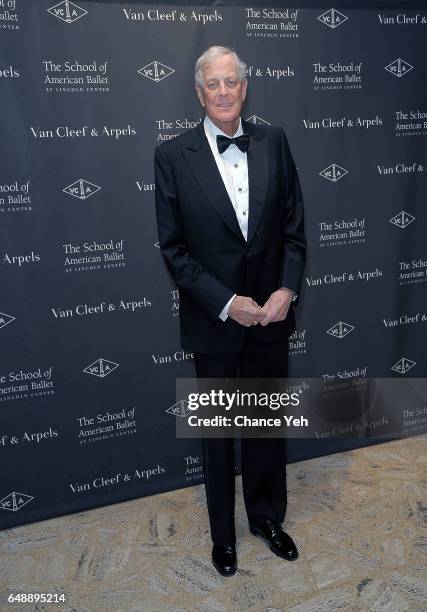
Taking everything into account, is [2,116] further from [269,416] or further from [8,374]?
[269,416]

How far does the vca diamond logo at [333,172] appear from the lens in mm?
3299

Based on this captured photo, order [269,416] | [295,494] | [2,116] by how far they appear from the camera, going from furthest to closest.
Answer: [295,494] < [269,416] < [2,116]

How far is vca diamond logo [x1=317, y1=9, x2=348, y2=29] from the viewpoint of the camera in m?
3.09

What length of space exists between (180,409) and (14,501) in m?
1.07

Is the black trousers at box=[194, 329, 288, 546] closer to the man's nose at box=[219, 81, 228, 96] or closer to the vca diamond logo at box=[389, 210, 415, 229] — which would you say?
the man's nose at box=[219, 81, 228, 96]

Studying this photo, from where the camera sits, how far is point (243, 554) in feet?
9.16

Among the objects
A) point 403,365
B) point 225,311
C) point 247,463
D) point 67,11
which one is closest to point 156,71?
point 67,11

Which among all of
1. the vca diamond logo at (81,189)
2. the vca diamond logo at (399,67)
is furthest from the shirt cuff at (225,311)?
the vca diamond logo at (399,67)

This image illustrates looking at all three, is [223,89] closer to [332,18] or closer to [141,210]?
[141,210]

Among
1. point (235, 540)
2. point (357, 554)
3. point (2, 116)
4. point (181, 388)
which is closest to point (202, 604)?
point (235, 540)

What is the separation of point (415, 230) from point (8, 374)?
8.59 ft

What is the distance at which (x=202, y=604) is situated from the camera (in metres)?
2.50

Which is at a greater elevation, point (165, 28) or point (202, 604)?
point (165, 28)

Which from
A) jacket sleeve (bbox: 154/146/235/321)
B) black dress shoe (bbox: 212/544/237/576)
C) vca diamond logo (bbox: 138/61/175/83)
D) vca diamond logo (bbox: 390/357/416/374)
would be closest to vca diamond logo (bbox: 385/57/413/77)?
vca diamond logo (bbox: 138/61/175/83)
